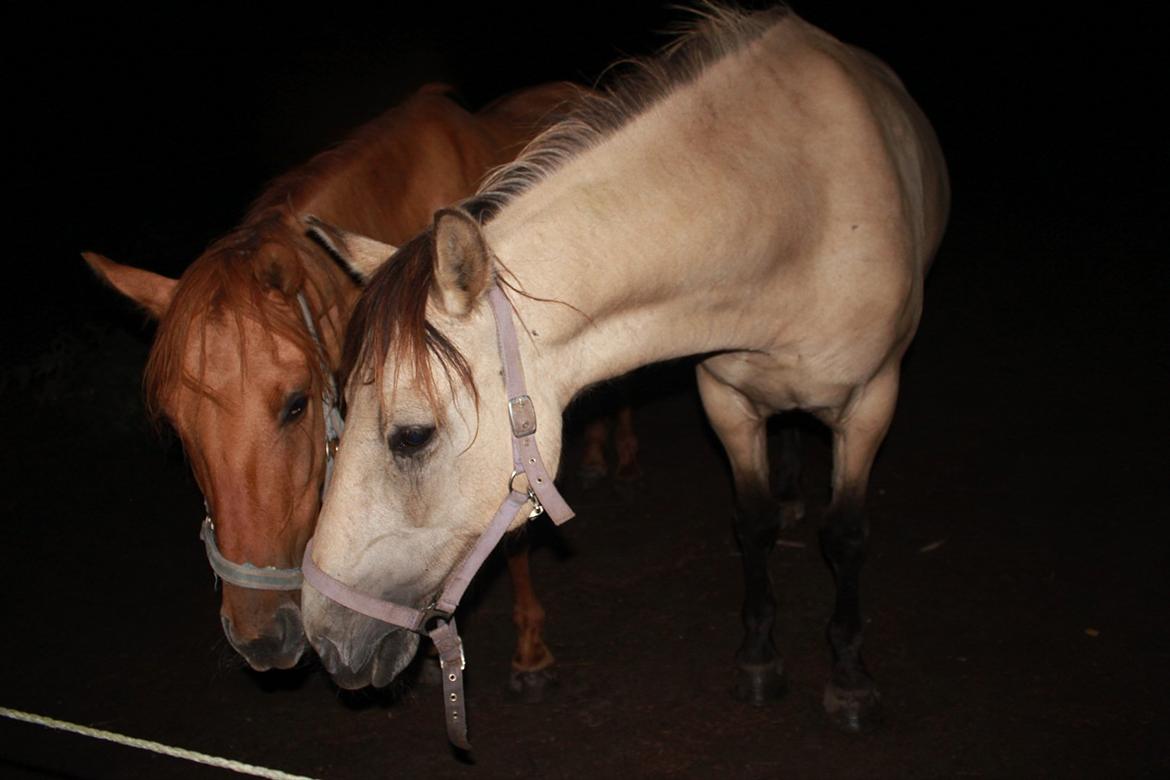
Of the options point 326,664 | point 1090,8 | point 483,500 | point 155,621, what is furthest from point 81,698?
point 1090,8

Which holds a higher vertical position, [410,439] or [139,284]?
[139,284]

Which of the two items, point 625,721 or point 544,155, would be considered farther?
point 625,721

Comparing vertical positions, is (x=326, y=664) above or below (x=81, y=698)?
above

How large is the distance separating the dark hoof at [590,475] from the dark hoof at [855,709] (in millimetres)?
2110

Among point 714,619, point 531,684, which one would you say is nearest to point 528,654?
point 531,684

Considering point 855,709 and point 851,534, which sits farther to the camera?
point 851,534

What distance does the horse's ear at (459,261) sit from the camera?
1886 mm

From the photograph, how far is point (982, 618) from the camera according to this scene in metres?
3.67

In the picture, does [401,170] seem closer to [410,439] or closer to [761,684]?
[410,439]

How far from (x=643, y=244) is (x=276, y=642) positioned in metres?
1.56

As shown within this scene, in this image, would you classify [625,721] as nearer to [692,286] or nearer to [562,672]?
[562,672]

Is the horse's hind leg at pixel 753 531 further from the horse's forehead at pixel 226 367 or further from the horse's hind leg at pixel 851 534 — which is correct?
the horse's forehead at pixel 226 367

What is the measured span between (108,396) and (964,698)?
234 inches

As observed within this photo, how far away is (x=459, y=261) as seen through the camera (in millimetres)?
1939
